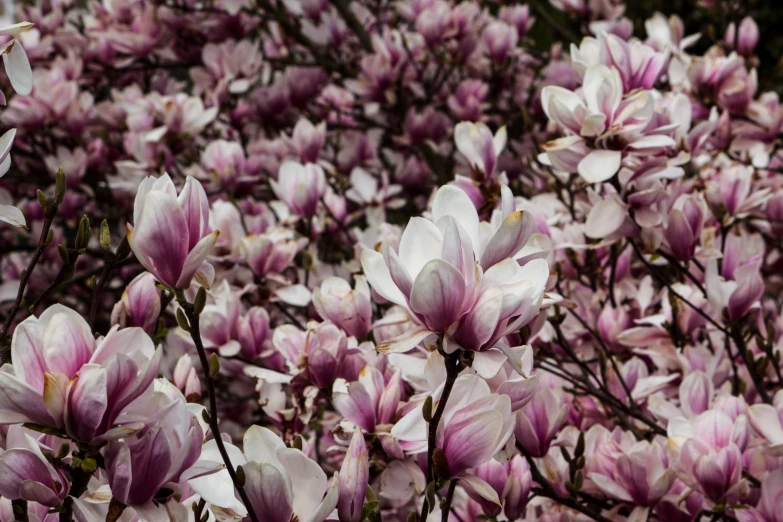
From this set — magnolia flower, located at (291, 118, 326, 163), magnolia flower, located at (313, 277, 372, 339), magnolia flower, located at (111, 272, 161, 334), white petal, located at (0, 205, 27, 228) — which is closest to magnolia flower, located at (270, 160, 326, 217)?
magnolia flower, located at (291, 118, 326, 163)

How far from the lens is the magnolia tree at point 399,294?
2.47 feet

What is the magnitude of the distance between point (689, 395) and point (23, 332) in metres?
0.95

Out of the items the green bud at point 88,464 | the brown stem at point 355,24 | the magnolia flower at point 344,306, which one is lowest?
the brown stem at point 355,24

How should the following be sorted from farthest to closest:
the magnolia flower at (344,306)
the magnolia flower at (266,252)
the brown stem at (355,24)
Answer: the brown stem at (355,24) < the magnolia flower at (266,252) < the magnolia flower at (344,306)

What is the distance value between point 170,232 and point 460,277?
0.95 ft

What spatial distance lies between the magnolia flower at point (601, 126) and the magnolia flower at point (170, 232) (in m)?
0.61

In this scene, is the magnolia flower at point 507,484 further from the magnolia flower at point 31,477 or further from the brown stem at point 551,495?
the magnolia flower at point 31,477

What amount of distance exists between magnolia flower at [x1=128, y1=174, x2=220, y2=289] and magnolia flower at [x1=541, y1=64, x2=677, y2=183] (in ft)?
2.00

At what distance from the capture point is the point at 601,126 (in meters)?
1.17

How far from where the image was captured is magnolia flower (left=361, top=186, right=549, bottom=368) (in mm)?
738

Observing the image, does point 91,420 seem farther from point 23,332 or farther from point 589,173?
point 589,173

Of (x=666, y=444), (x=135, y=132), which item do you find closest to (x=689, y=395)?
(x=666, y=444)

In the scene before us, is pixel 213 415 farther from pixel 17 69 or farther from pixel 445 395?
pixel 17 69

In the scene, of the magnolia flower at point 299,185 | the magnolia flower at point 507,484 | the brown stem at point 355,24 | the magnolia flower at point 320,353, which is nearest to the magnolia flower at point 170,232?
the magnolia flower at point 320,353
